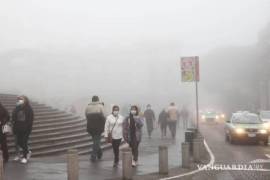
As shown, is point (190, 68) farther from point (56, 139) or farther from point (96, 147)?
Result: point (96, 147)

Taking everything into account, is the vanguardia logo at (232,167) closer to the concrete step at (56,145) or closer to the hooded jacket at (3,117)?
the hooded jacket at (3,117)

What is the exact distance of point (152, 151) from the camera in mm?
20125

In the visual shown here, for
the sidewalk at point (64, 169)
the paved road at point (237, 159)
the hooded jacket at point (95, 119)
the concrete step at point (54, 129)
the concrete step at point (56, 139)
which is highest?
the hooded jacket at point (95, 119)

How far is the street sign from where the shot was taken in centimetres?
2102

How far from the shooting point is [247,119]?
2544 centimetres

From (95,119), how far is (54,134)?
14.4ft

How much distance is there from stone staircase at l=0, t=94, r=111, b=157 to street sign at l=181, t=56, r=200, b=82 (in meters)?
4.11

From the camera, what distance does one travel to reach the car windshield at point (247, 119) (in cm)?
2509

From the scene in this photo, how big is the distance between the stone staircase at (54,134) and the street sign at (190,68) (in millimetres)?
4112

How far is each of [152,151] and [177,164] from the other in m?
4.80

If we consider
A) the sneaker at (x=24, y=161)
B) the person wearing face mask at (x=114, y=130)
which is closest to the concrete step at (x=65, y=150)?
the sneaker at (x=24, y=161)

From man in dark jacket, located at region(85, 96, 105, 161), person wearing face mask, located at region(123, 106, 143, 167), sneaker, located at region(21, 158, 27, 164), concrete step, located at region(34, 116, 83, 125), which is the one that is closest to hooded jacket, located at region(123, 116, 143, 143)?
person wearing face mask, located at region(123, 106, 143, 167)

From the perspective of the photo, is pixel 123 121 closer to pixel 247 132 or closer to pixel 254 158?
pixel 254 158

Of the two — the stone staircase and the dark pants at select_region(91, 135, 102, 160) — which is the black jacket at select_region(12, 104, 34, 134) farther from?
the stone staircase
